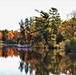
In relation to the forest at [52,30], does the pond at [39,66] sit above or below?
below

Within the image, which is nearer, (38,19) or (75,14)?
(75,14)

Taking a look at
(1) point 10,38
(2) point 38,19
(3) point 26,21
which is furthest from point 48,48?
(1) point 10,38

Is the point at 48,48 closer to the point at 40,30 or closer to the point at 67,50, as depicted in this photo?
the point at 40,30

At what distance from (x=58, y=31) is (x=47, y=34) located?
7.93 feet

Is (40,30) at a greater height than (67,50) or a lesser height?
greater

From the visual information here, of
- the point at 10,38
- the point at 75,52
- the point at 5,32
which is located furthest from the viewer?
the point at 5,32

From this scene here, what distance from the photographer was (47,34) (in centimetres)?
6856

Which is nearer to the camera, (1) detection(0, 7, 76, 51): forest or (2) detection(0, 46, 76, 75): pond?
(2) detection(0, 46, 76, 75): pond

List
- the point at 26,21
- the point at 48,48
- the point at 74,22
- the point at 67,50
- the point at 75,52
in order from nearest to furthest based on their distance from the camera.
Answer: the point at 75,52 < the point at 67,50 < the point at 74,22 < the point at 48,48 < the point at 26,21

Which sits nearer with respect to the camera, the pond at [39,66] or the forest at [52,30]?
the pond at [39,66]

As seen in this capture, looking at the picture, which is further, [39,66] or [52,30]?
[52,30]

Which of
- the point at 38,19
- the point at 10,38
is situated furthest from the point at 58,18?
the point at 10,38

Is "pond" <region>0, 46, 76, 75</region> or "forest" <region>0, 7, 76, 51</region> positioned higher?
"forest" <region>0, 7, 76, 51</region>

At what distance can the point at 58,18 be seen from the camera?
7362 cm
